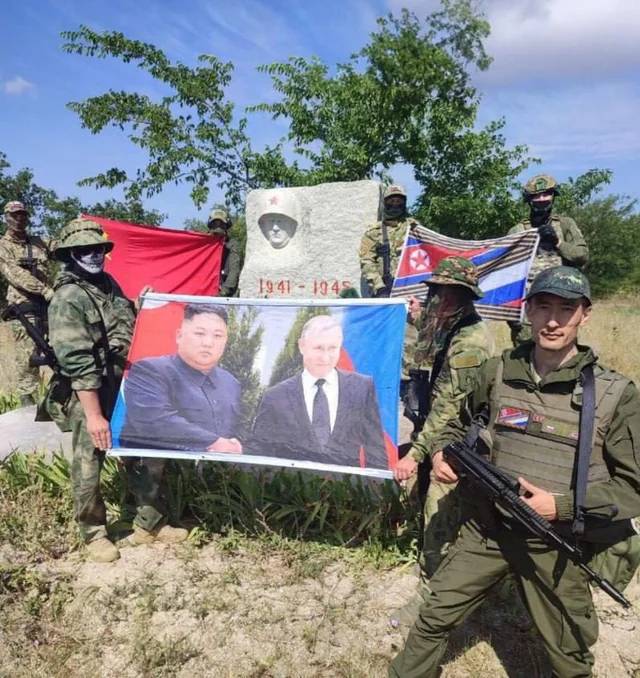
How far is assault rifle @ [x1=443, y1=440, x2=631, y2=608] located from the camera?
6.18 ft

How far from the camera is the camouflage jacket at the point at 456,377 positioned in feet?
8.86

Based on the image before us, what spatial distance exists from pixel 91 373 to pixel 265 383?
973 millimetres

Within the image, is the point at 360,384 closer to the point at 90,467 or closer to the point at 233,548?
the point at 233,548

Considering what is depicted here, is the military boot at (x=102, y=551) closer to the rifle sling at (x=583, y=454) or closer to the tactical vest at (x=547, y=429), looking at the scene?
the tactical vest at (x=547, y=429)

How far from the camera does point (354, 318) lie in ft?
9.91

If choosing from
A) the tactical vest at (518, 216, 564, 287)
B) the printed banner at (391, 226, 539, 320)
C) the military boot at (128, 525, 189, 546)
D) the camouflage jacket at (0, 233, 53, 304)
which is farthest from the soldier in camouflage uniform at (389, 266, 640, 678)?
the camouflage jacket at (0, 233, 53, 304)

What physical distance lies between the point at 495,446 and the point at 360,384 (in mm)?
959

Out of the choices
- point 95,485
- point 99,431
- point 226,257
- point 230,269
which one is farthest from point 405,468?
point 226,257

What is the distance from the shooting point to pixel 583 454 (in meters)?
1.86

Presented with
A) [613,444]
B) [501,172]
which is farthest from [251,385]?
[501,172]

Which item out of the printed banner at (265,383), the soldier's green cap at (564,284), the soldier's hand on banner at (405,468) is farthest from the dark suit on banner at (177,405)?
the soldier's green cap at (564,284)

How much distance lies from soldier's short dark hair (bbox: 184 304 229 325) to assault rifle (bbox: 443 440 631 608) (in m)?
1.72

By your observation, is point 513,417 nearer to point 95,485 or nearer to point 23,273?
point 95,485

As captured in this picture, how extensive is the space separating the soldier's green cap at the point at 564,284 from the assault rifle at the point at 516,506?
66 cm
